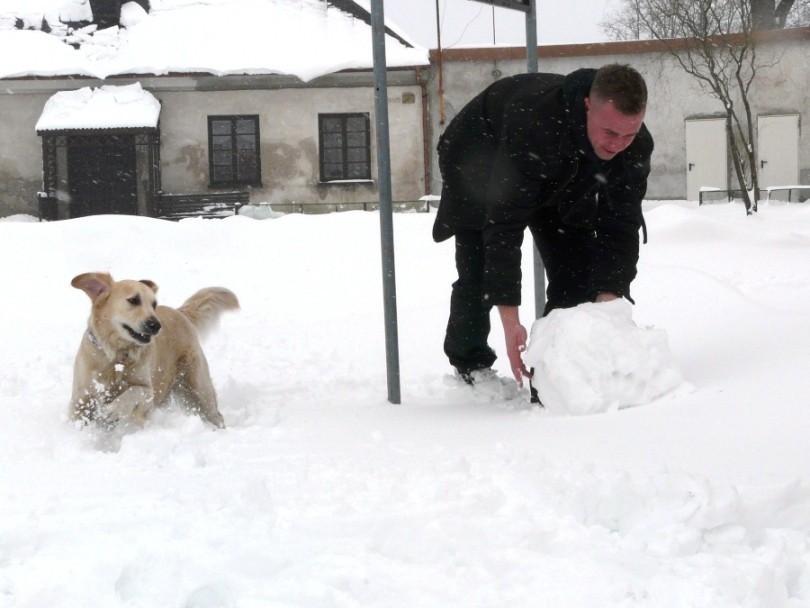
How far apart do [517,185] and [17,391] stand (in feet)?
9.91

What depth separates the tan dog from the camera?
4160mm

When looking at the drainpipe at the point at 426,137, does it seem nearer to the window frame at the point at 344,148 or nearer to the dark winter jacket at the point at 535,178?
the window frame at the point at 344,148

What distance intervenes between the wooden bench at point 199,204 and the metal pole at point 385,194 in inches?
616

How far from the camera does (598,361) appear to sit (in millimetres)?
3650

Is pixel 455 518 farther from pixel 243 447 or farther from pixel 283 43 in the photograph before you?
pixel 283 43

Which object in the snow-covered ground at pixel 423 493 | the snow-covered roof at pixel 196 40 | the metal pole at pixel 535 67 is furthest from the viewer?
the snow-covered roof at pixel 196 40

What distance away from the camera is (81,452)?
3570 millimetres

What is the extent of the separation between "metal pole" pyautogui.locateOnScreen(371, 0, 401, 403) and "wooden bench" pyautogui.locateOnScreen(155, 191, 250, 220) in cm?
1565

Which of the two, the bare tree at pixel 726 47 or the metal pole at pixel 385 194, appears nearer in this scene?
the metal pole at pixel 385 194

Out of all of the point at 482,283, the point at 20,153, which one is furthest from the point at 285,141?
the point at 482,283

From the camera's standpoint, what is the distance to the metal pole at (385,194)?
4.32 metres

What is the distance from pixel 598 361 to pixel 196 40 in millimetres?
19219

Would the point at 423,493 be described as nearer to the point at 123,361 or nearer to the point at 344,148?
the point at 123,361

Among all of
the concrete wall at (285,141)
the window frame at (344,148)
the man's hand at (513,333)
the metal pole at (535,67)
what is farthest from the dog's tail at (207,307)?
the window frame at (344,148)
